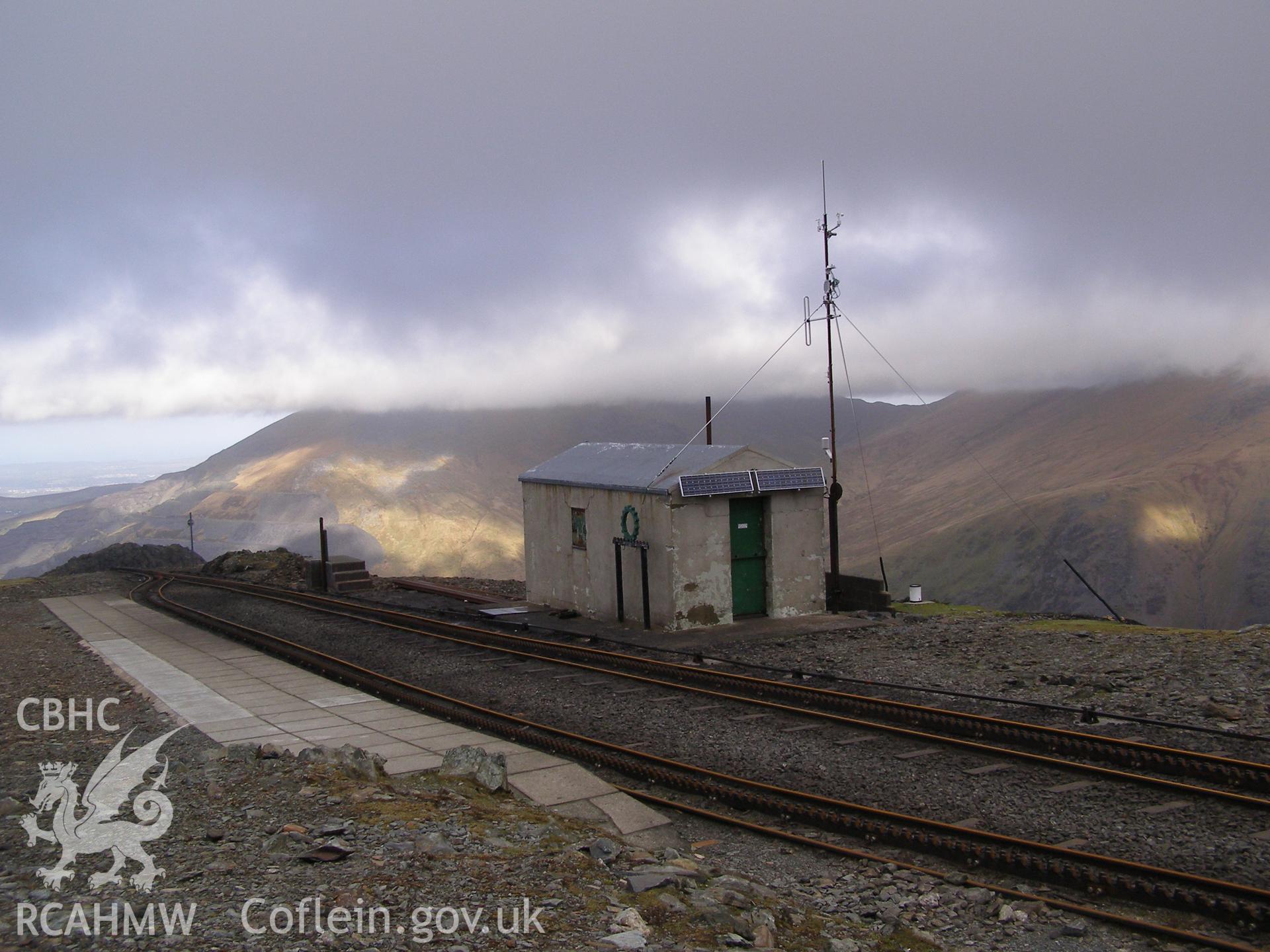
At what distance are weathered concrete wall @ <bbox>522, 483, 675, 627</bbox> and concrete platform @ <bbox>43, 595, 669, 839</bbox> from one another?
6.51 m

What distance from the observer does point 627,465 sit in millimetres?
20828

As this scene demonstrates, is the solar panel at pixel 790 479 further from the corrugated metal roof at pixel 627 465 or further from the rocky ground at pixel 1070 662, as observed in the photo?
the rocky ground at pixel 1070 662

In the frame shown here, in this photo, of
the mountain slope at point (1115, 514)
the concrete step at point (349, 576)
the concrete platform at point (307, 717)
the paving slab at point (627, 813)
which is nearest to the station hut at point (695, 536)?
Answer: the concrete platform at point (307, 717)

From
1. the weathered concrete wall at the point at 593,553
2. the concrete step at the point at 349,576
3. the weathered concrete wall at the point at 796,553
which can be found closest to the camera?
the weathered concrete wall at the point at 593,553

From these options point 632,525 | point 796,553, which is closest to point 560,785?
point 632,525

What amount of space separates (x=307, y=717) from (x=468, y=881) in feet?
23.6

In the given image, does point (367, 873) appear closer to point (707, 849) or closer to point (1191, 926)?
point (707, 849)

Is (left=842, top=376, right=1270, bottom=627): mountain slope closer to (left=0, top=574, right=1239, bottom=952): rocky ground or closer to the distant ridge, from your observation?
the distant ridge

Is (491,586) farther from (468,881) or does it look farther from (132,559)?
(132,559)

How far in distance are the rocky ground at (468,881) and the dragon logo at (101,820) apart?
9 centimetres

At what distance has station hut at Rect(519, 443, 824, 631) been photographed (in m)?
18.5

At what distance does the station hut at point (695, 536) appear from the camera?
60.8 ft

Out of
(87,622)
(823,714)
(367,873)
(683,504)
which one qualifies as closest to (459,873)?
(367,873)

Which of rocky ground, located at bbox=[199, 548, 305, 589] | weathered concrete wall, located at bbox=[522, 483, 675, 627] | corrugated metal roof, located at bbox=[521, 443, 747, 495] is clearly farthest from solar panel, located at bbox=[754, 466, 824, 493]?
rocky ground, located at bbox=[199, 548, 305, 589]
